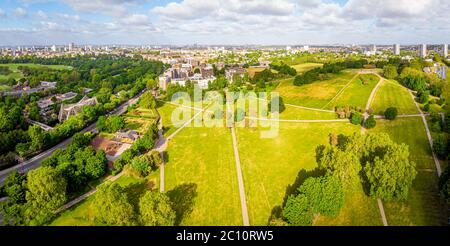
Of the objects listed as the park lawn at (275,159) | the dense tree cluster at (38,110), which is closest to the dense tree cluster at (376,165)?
the park lawn at (275,159)

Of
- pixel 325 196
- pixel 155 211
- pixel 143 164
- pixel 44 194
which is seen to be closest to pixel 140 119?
pixel 143 164

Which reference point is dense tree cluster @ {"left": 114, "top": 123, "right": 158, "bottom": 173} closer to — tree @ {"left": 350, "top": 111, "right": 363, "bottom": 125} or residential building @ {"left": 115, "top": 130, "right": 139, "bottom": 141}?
residential building @ {"left": 115, "top": 130, "right": 139, "bottom": 141}

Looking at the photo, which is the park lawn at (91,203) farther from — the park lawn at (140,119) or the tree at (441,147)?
the tree at (441,147)

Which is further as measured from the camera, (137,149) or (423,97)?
(423,97)

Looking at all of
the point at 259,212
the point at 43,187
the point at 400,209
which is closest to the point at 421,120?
the point at 400,209

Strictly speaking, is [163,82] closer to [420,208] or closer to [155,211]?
[155,211]

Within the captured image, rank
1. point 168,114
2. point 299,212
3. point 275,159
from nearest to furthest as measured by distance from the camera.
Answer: point 299,212
point 275,159
point 168,114
